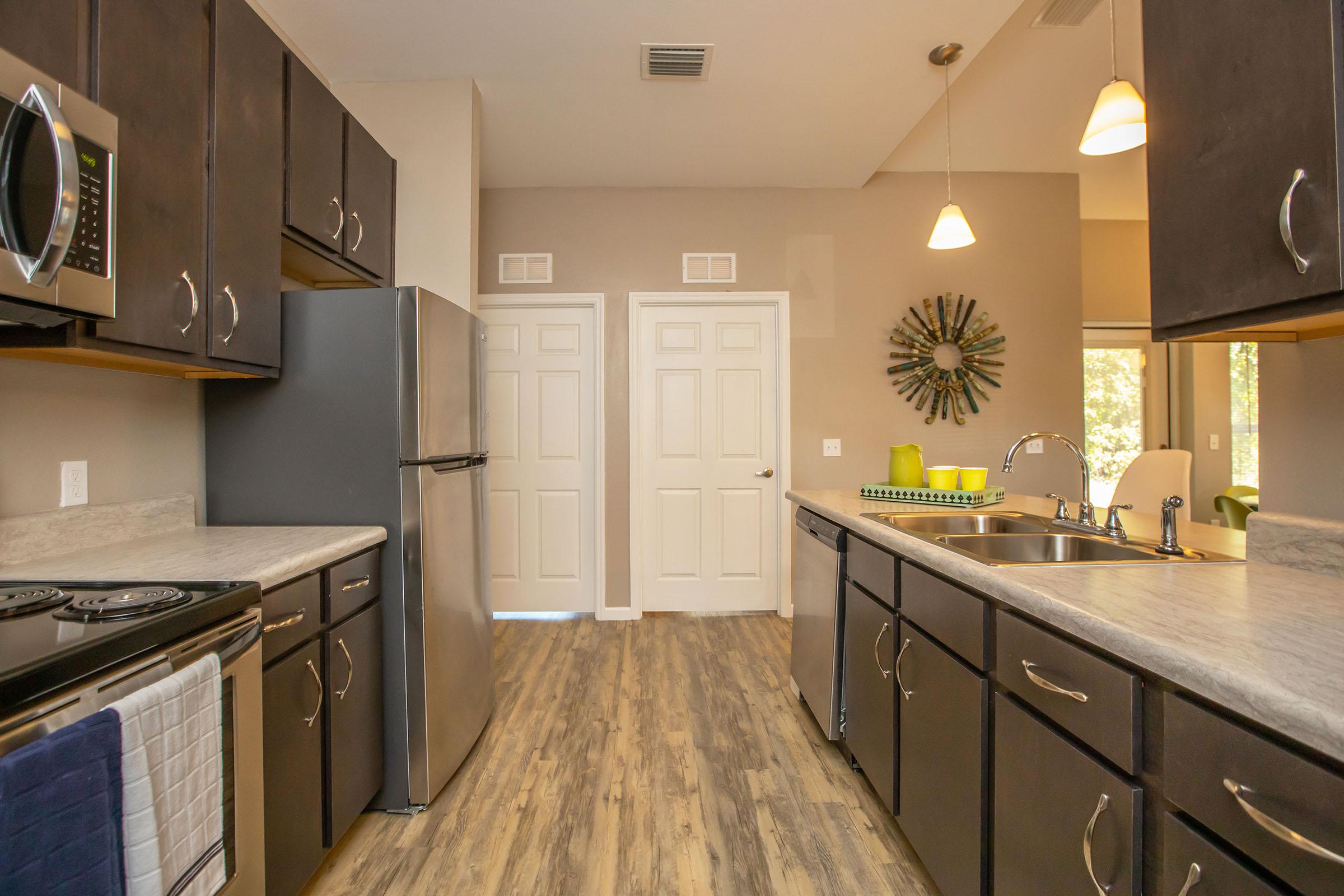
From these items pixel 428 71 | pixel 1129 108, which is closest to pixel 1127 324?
pixel 1129 108

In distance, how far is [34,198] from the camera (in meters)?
1.05

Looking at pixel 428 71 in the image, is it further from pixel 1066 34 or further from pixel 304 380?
pixel 1066 34

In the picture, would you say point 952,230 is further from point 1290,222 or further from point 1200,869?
point 1200,869

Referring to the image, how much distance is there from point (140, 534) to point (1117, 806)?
235 cm

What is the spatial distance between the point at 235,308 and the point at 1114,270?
599 cm

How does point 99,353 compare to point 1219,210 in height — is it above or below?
below

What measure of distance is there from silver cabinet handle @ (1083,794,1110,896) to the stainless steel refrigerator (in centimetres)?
171

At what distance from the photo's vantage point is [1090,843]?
3.10ft

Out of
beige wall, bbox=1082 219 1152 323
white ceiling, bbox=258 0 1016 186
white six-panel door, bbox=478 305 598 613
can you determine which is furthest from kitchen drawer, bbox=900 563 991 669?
beige wall, bbox=1082 219 1152 323

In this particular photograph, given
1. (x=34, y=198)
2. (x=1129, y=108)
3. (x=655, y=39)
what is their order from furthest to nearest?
(x=655, y=39)
(x=1129, y=108)
(x=34, y=198)

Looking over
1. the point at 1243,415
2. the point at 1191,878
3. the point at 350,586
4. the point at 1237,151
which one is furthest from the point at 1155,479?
the point at 350,586

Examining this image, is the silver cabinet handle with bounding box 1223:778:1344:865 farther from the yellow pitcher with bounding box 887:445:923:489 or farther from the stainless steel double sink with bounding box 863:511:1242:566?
the yellow pitcher with bounding box 887:445:923:489

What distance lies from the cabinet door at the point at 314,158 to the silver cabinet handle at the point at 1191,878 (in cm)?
249

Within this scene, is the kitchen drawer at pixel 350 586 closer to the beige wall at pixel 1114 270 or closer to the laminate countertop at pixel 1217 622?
the laminate countertop at pixel 1217 622
